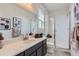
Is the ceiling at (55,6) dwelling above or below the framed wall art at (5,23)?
above

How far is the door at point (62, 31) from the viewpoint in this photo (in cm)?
245

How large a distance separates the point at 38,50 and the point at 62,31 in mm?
581

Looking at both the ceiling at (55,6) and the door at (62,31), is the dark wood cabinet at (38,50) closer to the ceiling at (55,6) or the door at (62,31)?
the door at (62,31)

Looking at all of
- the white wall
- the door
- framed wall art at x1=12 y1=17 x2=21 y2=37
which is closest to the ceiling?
the door

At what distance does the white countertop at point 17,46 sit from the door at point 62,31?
12.6 inches

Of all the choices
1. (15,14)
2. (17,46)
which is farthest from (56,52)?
(15,14)

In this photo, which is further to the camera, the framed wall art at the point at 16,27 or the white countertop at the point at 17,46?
the framed wall art at the point at 16,27

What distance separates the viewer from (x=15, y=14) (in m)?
2.40

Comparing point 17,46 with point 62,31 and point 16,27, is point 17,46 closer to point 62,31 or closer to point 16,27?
point 16,27

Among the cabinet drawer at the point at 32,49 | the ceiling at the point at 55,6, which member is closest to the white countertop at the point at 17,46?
the cabinet drawer at the point at 32,49

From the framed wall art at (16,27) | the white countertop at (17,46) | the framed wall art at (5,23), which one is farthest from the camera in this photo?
the framed wall art at (16,27)

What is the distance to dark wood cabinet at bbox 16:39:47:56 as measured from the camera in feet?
7.43

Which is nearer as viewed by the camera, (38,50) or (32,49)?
(32,49)

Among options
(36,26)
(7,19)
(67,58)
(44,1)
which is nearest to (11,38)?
(7,19)
